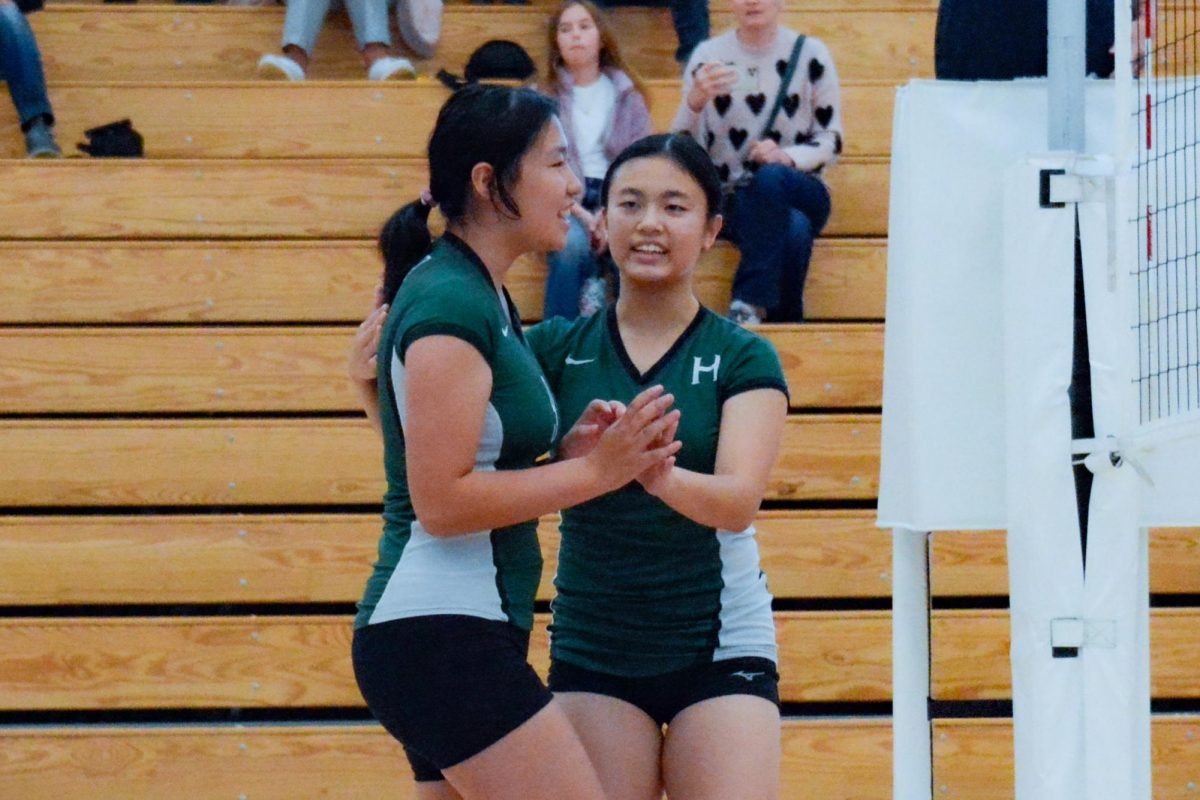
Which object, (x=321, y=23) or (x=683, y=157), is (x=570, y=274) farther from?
(x=683, y=157)

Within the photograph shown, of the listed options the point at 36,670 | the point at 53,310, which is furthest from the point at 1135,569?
the point at 53,310

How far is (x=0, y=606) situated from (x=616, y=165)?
2974 mm

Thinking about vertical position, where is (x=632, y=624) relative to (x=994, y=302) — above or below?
below

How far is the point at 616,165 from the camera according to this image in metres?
2.54

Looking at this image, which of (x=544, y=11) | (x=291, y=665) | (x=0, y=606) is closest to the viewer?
(x=291, y=665)

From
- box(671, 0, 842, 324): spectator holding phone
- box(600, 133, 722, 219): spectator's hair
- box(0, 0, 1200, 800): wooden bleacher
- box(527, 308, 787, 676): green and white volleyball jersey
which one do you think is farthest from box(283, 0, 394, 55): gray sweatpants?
box(527, 308, 787, 676): green and white volleyball jersey

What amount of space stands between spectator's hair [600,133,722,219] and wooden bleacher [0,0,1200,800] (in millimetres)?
2088

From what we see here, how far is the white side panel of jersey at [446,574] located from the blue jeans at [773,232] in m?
3.04

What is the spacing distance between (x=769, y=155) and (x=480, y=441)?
3.26 meters

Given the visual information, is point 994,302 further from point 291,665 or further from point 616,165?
point 291,665

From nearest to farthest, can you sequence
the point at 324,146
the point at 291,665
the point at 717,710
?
the point at 717,710 → the point at 291,665 → the point at 324,146

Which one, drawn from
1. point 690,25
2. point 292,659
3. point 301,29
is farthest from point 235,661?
point 690,25

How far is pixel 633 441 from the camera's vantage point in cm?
202

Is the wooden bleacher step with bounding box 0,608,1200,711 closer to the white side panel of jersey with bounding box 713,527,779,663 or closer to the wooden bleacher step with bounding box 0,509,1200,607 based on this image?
the wooden bleacher step with bounding box 0,509,1200,607
